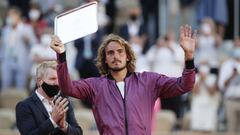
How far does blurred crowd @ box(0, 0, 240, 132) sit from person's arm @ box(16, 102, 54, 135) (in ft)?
27.5

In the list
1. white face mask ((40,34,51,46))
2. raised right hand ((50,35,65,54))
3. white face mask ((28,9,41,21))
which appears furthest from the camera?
white face mask ((28,9,41,21))

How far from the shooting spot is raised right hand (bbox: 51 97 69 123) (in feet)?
26.8

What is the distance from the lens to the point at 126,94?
841cm

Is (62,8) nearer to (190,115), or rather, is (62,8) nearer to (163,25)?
(163,25)

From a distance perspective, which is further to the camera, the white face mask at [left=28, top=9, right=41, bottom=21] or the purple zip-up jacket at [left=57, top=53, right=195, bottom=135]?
the white face mask at [left=28, top=9, right=41, bottom=21]

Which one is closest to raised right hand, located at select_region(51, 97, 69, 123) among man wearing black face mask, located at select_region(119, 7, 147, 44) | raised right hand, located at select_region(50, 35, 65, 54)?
raised right hand, located at select_region(50, 35, 65, 54)

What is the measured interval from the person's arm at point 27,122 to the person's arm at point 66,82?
31 centimetres

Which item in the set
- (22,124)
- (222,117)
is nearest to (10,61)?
(222,117)

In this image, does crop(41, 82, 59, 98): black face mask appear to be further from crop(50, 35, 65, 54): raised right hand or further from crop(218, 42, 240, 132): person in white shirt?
crop(218, 42, 240, 132): person in white shirt

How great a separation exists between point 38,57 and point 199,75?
114 inches

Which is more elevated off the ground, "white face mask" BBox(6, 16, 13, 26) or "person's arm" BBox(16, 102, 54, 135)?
"white face mask" BBox(6, 16, 13, 26)

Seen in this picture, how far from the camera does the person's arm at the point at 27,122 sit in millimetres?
8289

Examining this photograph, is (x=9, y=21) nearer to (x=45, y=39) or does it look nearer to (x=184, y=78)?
(x=45, y=39)

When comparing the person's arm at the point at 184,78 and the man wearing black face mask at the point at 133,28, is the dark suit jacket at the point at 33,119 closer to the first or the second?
the person's arm at the point at 184,78
